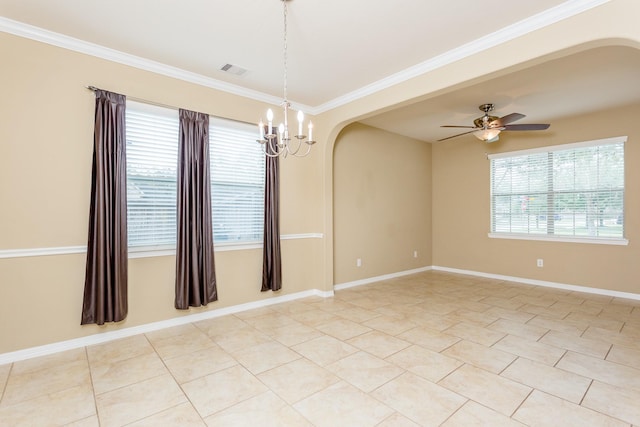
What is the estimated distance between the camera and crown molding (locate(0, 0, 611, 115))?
245 cm

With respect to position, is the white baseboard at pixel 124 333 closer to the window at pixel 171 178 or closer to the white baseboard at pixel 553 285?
the window at pixel 171 178

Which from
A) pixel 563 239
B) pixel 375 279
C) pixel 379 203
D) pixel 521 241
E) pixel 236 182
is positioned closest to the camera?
pixel 236 182

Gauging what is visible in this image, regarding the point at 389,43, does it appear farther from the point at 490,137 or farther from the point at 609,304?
the point at 609,304

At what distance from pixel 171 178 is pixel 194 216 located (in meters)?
0.51

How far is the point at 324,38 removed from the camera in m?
2.86

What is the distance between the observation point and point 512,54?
2.71 meters

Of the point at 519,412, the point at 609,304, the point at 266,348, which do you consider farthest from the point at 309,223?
the point at 609,304

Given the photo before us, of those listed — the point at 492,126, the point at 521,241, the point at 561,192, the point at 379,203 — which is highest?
the point at 492,126

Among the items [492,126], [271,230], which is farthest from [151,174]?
[492,126]

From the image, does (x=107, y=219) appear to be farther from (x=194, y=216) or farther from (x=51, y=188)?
(x=194, y=216)

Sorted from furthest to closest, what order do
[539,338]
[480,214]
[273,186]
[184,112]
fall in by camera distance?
1. [480,214]
2. [273,186]
3. [184,112]
4. [539,338]

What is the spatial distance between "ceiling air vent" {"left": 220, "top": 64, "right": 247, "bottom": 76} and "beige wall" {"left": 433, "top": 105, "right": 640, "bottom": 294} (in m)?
4.83

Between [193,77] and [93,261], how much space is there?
2.27 meters

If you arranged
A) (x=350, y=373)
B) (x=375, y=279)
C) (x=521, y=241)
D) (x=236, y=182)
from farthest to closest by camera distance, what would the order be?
(x=375, y=279), (x=521, y=241), (x=236, y=182), (x=350, y=373)
